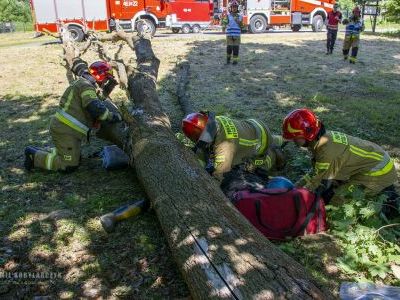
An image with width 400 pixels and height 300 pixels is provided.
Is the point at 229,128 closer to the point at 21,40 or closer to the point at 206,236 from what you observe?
the point at 206,236

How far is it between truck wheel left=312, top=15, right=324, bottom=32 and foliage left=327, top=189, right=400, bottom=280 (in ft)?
61.0

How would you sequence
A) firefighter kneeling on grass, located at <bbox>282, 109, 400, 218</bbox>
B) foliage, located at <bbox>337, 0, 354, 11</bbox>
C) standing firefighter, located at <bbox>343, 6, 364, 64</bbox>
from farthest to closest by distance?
foliage, located at <bbox>337, 0, 354, 11</bbox>, standing firefighter, located at <bbox>343, 6, 364, 64</bbox>, firefighter kneeling on grass, located at <bbox>282, 109, 400, 218</bbox>

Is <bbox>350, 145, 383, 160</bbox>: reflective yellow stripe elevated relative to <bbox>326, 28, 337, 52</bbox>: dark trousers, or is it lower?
lower

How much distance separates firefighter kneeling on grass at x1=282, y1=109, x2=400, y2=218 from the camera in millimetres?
3703

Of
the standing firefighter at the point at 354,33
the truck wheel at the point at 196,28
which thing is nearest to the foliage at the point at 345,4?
the truck wheel at the point at 196,28

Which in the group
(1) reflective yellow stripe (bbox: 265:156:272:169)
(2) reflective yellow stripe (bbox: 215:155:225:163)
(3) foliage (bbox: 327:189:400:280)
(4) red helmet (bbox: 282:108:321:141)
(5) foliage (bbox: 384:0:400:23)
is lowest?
(3) foliage (bbox: 327:189:400:280)

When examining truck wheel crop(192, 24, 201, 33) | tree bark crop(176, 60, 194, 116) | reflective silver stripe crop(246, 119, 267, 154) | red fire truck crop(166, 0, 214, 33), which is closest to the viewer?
reflective silver stripe crop(246, 119, 267, 154)

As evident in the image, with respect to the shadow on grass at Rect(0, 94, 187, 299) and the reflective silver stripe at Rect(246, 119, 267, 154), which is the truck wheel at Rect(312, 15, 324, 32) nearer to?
the reflective silver stripe at Rect(246, 119, 267, 154)

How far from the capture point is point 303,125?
3.73 m

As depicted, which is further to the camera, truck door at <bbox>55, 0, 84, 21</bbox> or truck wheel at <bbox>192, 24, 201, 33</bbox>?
truck wheel at <bbox>192, 24, 201, 33</bbox>

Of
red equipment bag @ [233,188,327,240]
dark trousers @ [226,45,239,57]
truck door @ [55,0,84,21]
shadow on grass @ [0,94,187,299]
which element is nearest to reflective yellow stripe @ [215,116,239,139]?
red equipment bag @ [233,188,327,240]

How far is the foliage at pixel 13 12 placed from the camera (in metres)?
43.2

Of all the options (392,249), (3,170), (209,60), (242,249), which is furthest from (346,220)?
(209,60)

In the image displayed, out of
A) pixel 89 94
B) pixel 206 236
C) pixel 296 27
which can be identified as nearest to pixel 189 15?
pixel 296 27
